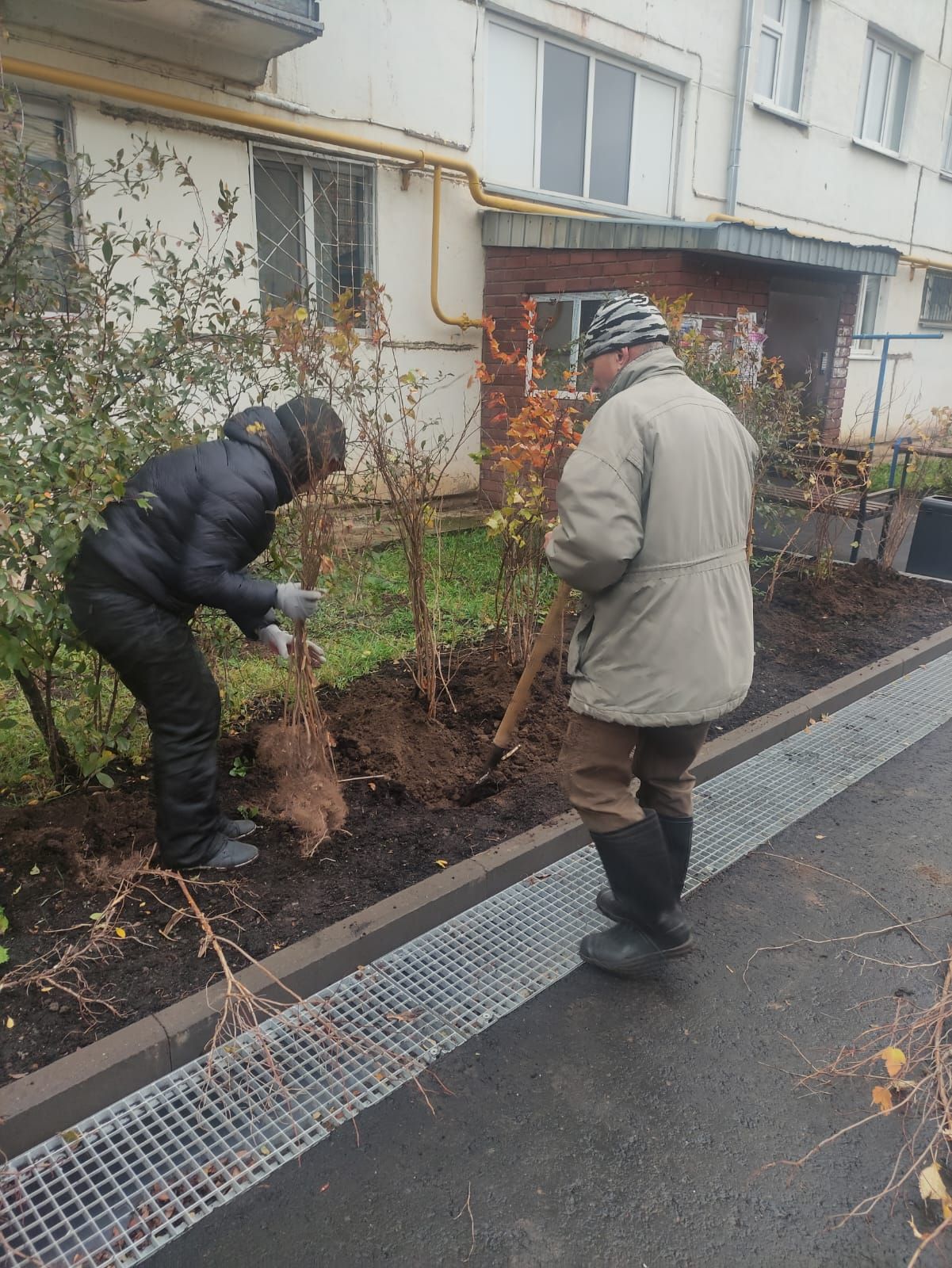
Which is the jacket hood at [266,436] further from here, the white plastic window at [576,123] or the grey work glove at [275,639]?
the white plastic window at [576,123]

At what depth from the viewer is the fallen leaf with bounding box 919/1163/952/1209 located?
6.93 feet

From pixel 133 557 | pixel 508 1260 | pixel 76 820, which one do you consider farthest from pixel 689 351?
pixel 508 1260

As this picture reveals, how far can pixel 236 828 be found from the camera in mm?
3396

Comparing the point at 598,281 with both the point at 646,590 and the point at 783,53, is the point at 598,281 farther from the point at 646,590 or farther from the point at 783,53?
the point at 646,590

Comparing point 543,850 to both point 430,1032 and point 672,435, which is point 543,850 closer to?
point 430,1032

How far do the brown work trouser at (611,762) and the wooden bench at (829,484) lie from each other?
4.29m

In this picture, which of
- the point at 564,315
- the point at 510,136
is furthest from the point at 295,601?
the point at 510,136

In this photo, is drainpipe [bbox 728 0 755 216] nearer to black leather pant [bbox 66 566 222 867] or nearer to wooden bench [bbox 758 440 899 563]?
wooden bench [bbox 758 440 899 563]

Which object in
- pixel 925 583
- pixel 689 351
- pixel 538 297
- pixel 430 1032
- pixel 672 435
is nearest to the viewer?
pixel 672 435

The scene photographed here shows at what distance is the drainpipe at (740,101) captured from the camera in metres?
10.5

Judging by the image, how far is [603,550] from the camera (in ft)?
8.01

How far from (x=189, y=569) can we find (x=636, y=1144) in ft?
6.88

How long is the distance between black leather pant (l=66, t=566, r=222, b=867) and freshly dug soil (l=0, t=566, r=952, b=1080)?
0.22 metres

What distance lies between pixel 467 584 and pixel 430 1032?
13.1 feet
